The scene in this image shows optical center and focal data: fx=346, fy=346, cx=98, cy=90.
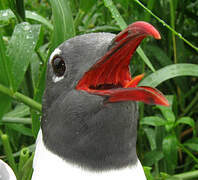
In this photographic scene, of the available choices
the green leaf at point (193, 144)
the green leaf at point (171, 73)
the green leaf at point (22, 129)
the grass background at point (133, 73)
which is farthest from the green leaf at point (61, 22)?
the green leaf at point (193, 144)

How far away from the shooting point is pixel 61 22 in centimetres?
90

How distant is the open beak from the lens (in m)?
0.50

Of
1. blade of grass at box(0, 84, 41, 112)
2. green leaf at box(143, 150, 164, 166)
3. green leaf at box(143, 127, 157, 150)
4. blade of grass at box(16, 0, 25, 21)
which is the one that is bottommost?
green leaf at box(143, 150, 164, 166)

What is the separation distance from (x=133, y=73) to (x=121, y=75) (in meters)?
0.68

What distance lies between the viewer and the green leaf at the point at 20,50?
2.79 ft

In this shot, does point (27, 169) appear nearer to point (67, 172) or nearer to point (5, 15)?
point (67, 172)

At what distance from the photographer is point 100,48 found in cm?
57

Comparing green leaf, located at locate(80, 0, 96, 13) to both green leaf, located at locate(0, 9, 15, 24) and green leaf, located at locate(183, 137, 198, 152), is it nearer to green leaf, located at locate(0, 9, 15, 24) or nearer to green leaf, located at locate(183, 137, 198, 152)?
green leaf, located at locate(0, 9, 15, 24)

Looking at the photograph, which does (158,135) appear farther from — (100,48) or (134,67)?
(100,48)

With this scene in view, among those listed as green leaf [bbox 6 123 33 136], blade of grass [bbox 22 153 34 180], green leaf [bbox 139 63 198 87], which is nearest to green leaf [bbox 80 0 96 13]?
green leaf [bbox 139 63 198 87]

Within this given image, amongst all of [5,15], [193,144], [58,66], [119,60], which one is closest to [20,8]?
[5,15]

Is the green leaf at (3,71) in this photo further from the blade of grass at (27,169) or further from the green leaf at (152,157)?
the green leaf at (152,157)

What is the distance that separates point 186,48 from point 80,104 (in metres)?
0.95

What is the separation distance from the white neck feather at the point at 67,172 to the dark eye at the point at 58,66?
0.47 ft
